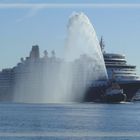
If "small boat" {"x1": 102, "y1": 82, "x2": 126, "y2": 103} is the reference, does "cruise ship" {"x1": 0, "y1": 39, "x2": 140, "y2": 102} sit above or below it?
above

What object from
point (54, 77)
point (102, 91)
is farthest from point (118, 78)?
point (54, 77)

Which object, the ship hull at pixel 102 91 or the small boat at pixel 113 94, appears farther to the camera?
the ship hull at pixel 102 91

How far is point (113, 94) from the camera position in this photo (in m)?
134

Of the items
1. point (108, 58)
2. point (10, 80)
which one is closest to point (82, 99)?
point (108, 58)

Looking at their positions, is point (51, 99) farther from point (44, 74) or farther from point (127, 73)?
point (127, 73)

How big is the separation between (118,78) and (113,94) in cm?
1161

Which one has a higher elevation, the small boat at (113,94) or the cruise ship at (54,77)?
the cruise ship at (54,77)

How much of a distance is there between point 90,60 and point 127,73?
725 inches

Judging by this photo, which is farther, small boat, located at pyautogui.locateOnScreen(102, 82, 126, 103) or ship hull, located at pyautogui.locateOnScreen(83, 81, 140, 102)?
ship hull, located at pyautogui.locateOnScreen(83, 81, 140, 102)

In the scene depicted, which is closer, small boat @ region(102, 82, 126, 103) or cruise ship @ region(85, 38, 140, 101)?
small boat @ region(102, 82, 126, 103)

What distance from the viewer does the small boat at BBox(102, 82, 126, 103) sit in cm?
13375

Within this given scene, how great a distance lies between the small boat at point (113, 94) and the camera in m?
134

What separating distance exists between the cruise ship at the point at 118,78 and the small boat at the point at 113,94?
1736 millimetres

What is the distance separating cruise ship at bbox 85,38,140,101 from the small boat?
174 cm
